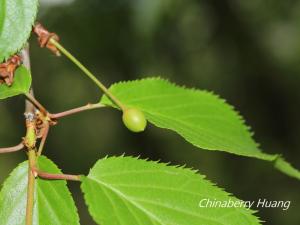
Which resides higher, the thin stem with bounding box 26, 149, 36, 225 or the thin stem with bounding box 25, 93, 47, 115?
the thin stem with bounding box 25, 93, 47, 115

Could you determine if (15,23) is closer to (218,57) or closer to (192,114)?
(192,114)

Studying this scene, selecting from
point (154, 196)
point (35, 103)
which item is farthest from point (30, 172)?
point (154, 196)

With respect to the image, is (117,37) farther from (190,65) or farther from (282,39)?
(282,39)

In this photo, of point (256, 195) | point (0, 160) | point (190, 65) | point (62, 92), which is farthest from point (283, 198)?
point (0, 160)

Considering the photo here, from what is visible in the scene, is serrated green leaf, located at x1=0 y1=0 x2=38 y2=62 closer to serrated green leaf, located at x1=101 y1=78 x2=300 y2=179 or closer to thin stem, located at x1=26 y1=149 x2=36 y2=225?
thin stem, located at x1=26 y1=149 x2=36 y2=225

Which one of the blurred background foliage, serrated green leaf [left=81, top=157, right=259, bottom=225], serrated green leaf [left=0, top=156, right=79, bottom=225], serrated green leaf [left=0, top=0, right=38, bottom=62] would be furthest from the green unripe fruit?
the blurred background foliage
